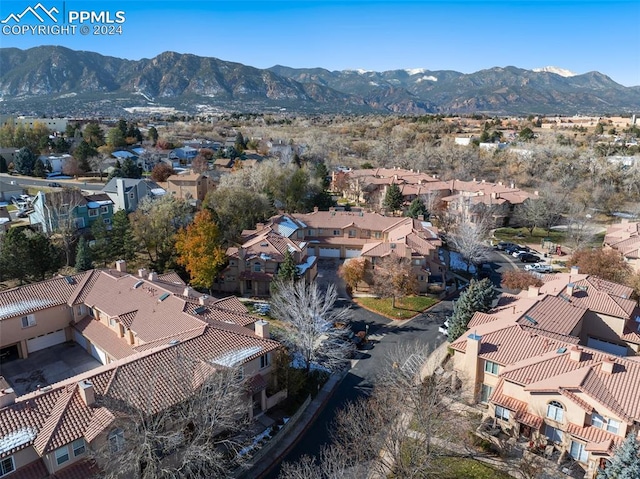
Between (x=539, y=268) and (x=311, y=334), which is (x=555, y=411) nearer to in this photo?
(x=311, y=334)

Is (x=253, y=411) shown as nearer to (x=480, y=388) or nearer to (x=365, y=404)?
(x=365, y=404)

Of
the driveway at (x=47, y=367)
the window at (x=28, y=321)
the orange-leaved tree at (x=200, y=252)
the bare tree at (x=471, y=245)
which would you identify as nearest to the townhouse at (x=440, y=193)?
the bare tree at (x=471, y=245)

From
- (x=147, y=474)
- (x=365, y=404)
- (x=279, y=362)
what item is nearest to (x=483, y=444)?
(x=365, y=404)

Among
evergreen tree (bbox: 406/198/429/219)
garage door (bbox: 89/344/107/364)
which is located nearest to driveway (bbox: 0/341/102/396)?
garage door (bbox: 89/344/107/364)

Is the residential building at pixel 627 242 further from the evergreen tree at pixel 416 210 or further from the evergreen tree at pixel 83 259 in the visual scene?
the evergreen tree at pixel 83 259

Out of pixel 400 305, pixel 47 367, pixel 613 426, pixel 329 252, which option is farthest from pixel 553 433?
pixel 329 252

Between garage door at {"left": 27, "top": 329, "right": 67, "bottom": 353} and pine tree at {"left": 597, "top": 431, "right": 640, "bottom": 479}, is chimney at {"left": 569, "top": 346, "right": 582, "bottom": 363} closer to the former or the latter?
pine tree at {"left": 597, "top": 431, "right": 640, "bottom": 479}
